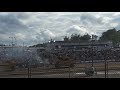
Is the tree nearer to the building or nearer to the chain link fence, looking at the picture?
the building

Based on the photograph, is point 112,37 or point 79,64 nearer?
point 79,64

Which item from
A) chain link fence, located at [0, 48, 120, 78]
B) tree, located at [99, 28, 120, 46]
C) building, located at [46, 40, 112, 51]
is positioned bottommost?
chain link fence, located at [0, 48, 120, 78]

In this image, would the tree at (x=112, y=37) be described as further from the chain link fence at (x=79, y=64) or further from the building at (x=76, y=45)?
the chain link fence at (x=79, y=64)

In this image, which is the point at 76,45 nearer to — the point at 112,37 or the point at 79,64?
the point at 79,64

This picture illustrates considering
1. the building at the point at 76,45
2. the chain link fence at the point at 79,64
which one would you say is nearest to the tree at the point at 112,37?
the building at the point at 76,45

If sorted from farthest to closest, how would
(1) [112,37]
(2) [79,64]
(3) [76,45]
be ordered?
1. (3) [76,45]
2. (1) [112,37]
3. (2) [79,64]

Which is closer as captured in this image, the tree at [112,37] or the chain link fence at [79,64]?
the chain link fence at [79,64]

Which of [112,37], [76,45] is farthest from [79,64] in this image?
[112,37]

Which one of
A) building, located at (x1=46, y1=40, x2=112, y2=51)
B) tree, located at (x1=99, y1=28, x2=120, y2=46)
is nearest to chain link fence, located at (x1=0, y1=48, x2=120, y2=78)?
building, located at (x1=46, y1=40, x2=112, y2=51)

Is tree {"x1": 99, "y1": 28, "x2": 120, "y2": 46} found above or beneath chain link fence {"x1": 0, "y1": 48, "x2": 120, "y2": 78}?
above

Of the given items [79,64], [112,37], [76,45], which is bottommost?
[79,64]
